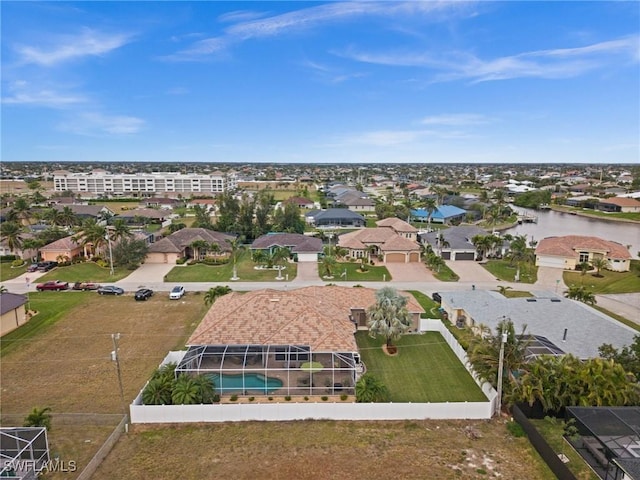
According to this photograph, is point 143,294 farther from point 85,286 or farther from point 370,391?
point 370,391

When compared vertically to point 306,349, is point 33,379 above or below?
below

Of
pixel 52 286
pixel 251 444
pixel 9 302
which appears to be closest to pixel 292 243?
pixel 52 286

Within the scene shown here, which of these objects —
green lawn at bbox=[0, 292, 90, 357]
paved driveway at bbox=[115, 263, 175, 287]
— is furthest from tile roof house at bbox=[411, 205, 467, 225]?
green lawn at bbox=[0, 292, 90, 357]

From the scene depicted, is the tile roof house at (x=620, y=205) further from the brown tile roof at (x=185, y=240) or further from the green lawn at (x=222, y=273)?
the brown tile roof at (x=185, y=240)

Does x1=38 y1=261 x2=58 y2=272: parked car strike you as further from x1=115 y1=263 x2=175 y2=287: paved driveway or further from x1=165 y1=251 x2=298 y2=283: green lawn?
x1=165 y1=251 x2=298 y2=283: green lawn

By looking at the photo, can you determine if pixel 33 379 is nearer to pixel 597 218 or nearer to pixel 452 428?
pixel 452 428

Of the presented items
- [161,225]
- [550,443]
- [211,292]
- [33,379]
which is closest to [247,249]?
[211,292]
